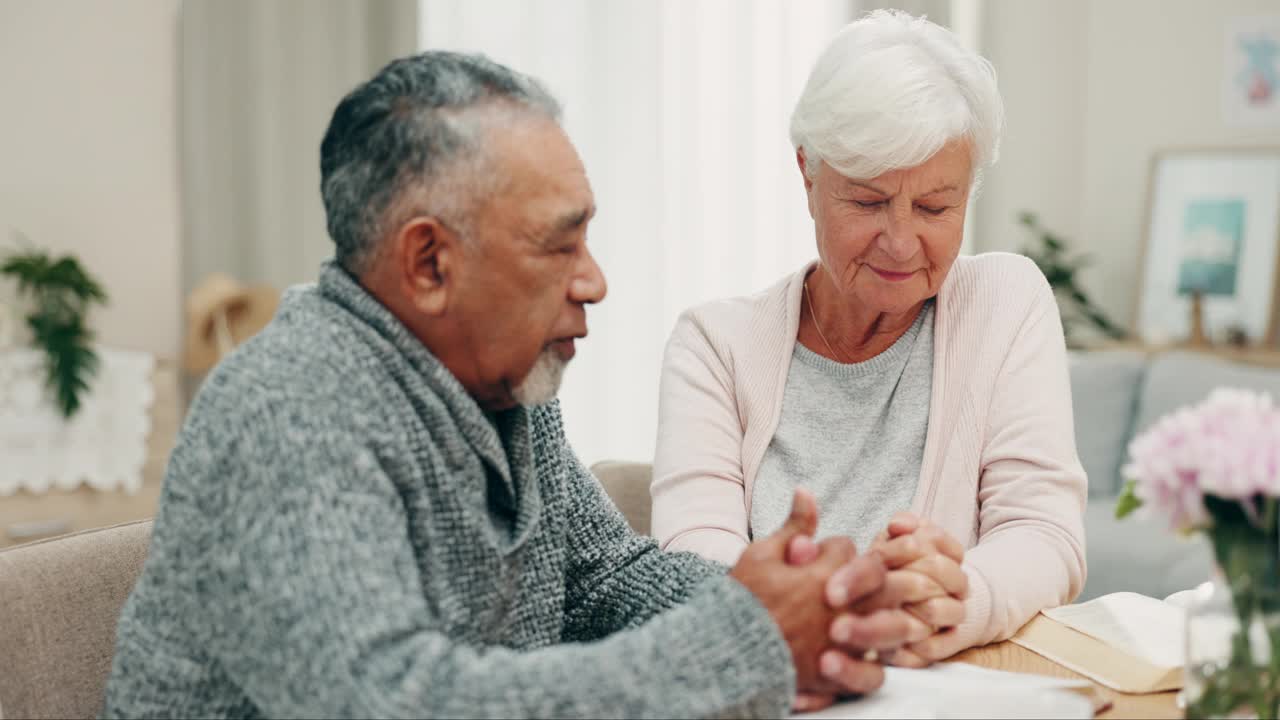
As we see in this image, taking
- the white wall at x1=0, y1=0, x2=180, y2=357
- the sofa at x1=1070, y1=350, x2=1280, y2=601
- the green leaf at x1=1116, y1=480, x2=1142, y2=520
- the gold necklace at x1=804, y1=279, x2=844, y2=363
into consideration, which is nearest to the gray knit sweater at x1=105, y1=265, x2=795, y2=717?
the green leaf at x1=1116, y1=480, x2=1142, y2=520

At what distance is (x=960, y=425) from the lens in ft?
4.91

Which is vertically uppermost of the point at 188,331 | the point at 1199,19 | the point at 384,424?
the point at 1199,19

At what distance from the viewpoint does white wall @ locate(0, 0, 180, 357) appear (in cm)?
384

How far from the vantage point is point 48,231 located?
12.8ft

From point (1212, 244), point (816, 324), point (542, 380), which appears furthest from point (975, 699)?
point (1212, 244)

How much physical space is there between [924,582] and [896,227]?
0.52 m

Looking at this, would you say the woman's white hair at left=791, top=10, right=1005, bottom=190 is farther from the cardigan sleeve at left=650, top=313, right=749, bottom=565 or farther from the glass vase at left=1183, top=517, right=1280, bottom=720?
the glass vase at left=1183, top=517, right=1280, bottom=720

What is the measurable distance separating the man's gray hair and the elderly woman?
1.96 feet

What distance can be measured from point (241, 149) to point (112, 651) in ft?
11.5

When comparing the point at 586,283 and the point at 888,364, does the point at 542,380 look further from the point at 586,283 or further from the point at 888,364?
the point at 888,364

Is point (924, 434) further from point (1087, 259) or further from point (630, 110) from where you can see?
point (1087, 259)

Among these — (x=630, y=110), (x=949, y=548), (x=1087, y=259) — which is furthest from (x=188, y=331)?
(x=949, y=548)

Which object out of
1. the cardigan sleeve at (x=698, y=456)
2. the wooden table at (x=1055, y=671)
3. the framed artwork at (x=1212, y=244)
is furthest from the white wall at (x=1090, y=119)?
the wooden table at (x=1055, y=671)

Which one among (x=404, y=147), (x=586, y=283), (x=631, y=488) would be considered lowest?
(x=631, y=488)
